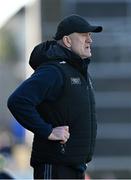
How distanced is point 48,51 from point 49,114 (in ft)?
1.37

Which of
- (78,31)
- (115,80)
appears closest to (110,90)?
(115,80)

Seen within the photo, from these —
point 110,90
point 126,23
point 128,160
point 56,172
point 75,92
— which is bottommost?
point 128,160

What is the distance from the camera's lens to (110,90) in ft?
99.7

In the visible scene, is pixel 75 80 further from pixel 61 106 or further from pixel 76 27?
pixel 76 27

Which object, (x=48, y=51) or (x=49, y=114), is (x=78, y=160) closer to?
(x=49, y=114)

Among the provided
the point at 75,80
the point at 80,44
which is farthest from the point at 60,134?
the point at 80,44

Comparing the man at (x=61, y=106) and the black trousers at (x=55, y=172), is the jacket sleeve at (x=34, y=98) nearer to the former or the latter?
the man at (x=61, y=106)

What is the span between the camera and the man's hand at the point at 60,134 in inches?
240

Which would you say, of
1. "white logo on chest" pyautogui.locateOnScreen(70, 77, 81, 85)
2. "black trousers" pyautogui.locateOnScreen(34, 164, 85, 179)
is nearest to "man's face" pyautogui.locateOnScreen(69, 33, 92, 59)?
"white logo on chest" pyautogui.locateOnScreen(70, 77, 81, 85)

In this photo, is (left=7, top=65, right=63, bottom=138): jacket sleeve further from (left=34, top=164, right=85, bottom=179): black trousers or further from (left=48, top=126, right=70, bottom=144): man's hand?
(left=34, top=164, right=85, bottom=179): black trousers

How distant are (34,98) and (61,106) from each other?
19 cm

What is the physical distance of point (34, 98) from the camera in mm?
6105

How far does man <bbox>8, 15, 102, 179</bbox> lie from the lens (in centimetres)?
611

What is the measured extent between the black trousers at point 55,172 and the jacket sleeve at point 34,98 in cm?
23
